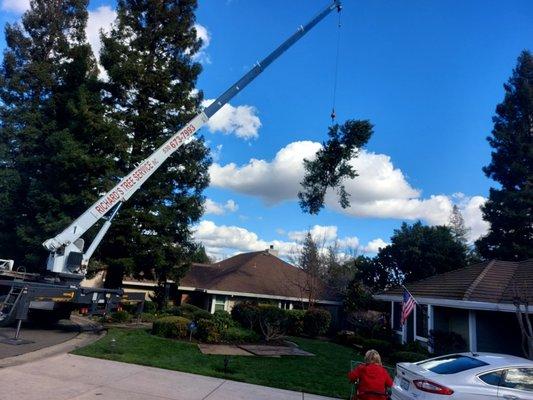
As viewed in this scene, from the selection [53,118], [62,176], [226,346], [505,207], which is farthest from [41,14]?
[505,207]

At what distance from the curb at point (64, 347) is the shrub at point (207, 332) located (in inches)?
133

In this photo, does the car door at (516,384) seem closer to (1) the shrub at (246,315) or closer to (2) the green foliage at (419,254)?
(1) the shrub at (246,315)

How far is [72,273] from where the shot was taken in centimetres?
1436

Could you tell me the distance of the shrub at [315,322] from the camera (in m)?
23.1

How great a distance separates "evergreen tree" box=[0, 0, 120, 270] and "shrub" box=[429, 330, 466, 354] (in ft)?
54.2

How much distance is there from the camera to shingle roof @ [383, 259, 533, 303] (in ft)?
49.6

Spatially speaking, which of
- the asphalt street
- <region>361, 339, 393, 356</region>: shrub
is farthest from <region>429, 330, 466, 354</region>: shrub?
the asphalt street

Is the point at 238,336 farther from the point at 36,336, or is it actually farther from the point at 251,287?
the point at 251,287

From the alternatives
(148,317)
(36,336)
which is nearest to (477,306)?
(36,336)

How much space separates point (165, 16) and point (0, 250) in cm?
1711

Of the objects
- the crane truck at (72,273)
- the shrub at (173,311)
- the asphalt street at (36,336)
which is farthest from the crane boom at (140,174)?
the shrub at (173,311)

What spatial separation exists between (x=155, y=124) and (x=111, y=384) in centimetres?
1869

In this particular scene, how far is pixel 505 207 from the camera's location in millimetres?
32469

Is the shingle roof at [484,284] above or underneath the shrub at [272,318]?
above
